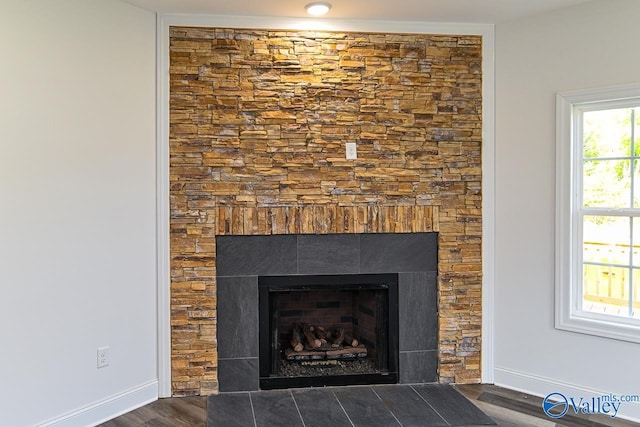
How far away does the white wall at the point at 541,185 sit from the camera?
3.34 meters

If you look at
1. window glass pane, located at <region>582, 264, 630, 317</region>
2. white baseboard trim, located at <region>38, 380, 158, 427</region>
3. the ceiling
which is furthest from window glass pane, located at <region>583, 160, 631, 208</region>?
white baseboard trim, located at <region>38, 380, 158, 427</region>

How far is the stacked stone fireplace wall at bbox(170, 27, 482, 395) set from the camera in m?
3.64

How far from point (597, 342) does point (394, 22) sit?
8.04 ft

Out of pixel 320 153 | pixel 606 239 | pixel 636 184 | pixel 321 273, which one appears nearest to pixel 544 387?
pixel 606 239

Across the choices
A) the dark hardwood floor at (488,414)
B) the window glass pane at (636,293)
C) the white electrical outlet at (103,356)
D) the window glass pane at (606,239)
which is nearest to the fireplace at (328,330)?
the dark hardwood floor at (488,414)

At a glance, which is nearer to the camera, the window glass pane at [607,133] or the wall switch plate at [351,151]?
the window glass pane at [607,133]

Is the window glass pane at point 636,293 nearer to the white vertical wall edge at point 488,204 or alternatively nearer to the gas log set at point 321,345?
the white vertical wall edge at point 488,204

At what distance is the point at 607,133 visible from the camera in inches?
136

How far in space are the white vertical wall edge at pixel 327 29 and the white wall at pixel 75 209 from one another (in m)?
0.06

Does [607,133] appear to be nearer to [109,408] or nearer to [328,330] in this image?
[328,330]

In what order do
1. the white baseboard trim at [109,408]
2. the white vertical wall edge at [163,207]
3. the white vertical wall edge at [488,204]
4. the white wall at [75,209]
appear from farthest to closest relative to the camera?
the white vertical wall edge at [488,204] → the white vertical wall edge at [163,207] → the white baseboard trim at [109,408] → the white wall at [75,209]

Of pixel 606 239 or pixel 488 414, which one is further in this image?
pixel 606 239

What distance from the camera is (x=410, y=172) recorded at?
151 inches

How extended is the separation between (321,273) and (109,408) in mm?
1561
